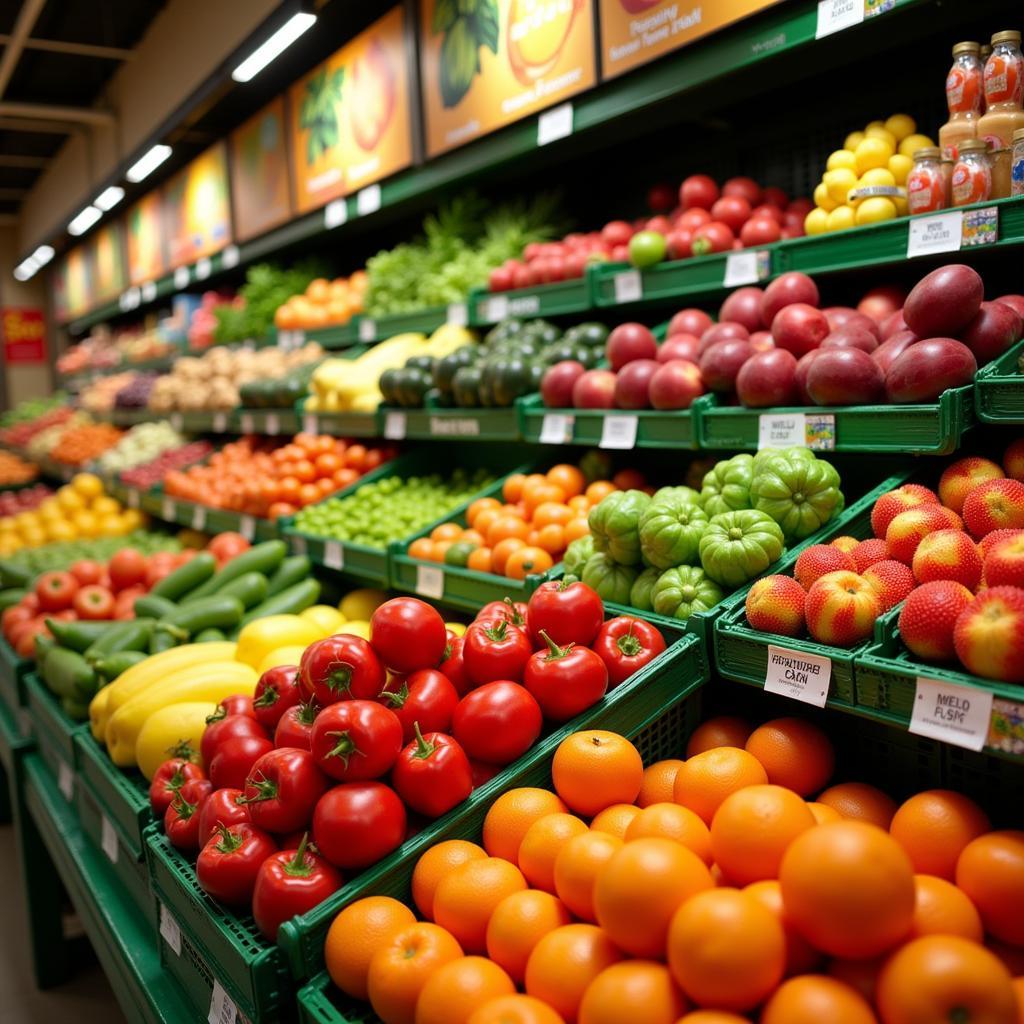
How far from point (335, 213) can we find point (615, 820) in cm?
395

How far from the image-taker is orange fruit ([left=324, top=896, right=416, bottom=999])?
128 centimetres

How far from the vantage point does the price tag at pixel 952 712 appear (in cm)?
116

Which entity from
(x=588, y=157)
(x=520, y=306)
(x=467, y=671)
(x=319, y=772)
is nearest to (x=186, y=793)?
(x=319, y=772)

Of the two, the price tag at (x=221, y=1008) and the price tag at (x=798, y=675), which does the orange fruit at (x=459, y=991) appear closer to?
the price tag at (x=221, y=1008)

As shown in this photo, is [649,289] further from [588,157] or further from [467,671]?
[467,671]

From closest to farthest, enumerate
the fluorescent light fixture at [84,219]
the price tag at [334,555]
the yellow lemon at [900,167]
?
1. the yellow lemon at [900,167]
2. the price tag at [334,555]
3. the fluorescent light fixture at [84,219]

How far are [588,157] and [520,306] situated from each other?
917mm

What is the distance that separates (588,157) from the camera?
12.3 ft

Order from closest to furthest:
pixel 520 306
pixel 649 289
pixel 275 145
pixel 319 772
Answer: pixel 319 772 → pixel 649 289 → pixel 520 306 → pixel 275 145

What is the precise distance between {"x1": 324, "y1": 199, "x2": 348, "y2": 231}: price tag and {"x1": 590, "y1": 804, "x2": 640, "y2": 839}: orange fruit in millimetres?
3797

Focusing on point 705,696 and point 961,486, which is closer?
point 961,486

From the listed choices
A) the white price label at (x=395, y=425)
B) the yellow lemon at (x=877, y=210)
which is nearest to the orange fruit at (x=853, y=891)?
the yellow lemon at (x=877, y=210)

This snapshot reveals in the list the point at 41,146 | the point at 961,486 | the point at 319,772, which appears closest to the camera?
the point at 319,772

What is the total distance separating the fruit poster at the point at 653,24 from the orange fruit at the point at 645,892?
2.13 metres
